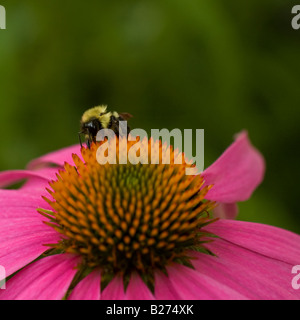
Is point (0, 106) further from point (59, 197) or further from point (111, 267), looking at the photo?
point (111, 267)

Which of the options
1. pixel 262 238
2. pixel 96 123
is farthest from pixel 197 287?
pixel 96 123

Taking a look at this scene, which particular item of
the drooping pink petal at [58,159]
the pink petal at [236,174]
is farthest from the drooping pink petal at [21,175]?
the pink petal at [236,174]

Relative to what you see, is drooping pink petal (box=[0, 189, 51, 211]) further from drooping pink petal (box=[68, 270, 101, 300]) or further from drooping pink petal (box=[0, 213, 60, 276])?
drooping pink petal (box=[68, 270, 101, 300])

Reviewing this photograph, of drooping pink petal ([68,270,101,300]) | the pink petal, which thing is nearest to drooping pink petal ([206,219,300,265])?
the pink petal

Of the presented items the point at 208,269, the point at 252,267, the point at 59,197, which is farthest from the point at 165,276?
the point at 59,197

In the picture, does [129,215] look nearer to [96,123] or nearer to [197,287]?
[197,287]

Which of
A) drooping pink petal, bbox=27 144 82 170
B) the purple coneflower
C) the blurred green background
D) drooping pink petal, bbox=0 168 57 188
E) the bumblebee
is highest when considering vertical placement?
the blurred green background
